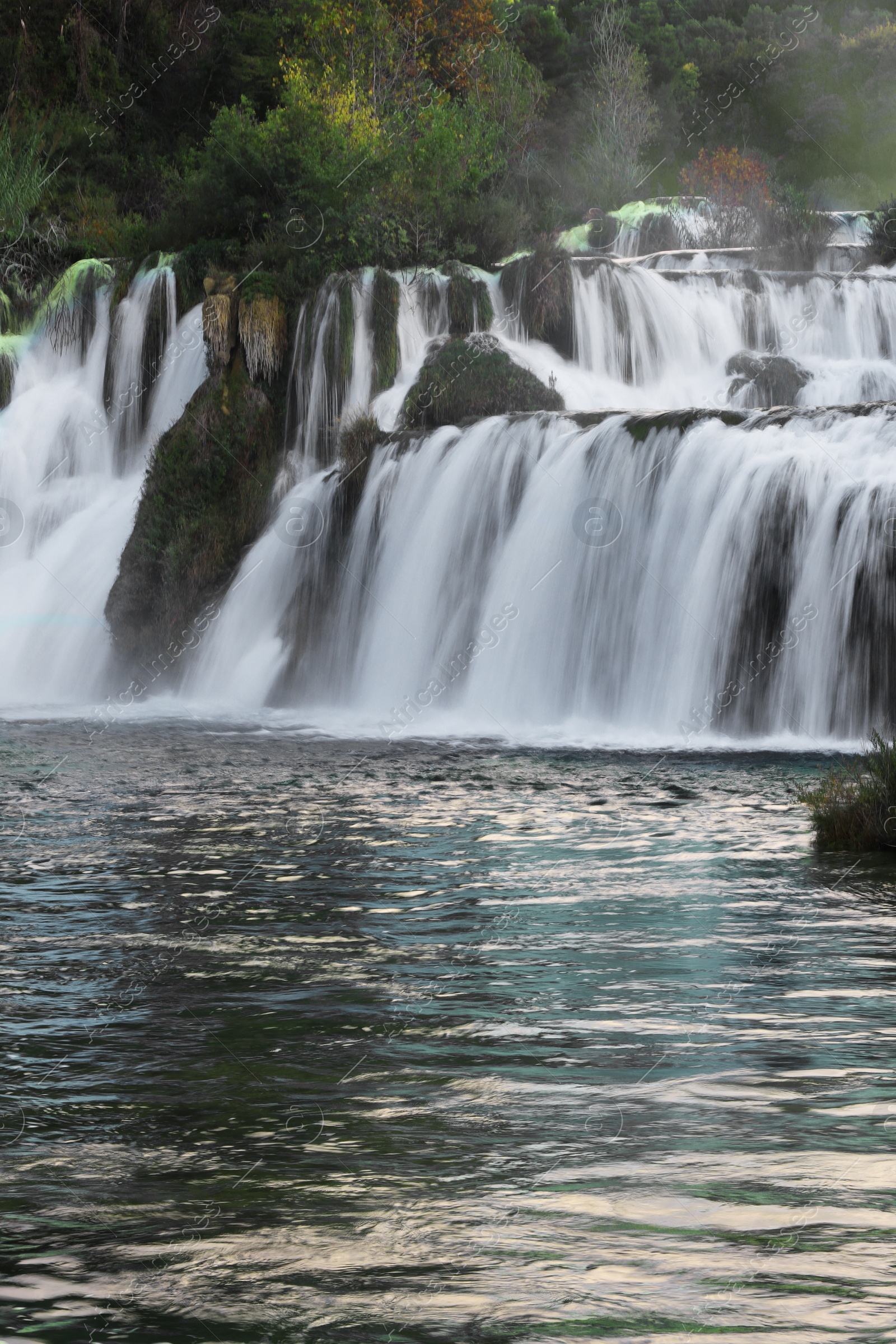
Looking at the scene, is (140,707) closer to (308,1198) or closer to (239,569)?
(239,569)

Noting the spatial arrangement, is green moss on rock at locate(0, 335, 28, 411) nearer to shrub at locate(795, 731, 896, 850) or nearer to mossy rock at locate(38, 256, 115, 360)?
mossy rock at locate(38, 256, 115, 360)

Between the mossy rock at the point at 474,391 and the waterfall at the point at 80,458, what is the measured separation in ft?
15.5

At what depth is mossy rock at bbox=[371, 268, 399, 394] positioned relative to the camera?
26.7 meters

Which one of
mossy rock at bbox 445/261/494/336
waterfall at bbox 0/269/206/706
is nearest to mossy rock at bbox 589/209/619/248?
mossy rock at bbox 445/261/494/336

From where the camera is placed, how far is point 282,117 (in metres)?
31.0

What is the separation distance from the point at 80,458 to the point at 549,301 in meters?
8.78

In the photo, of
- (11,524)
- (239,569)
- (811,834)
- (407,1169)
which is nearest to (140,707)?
(239,569)

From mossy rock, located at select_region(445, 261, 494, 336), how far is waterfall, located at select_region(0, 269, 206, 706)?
4405mm

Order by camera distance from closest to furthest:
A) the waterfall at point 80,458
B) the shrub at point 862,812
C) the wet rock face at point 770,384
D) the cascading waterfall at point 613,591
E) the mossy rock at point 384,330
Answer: the shrub at point 862,812
the cascading waterfall at point 613,591
the wet rock face at point 770,384
the waterfall at point 80,458
the mossy rock at point 384,330

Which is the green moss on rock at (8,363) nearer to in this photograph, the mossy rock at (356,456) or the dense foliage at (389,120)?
the dense foliage at (389,120)

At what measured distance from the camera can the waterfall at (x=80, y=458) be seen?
1040 inches

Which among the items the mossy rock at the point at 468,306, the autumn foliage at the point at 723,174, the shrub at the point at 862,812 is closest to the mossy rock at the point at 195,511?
the mossy rock at the point at 468,306

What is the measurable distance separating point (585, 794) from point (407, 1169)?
28.1 feet

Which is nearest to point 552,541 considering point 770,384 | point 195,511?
point 770,384
